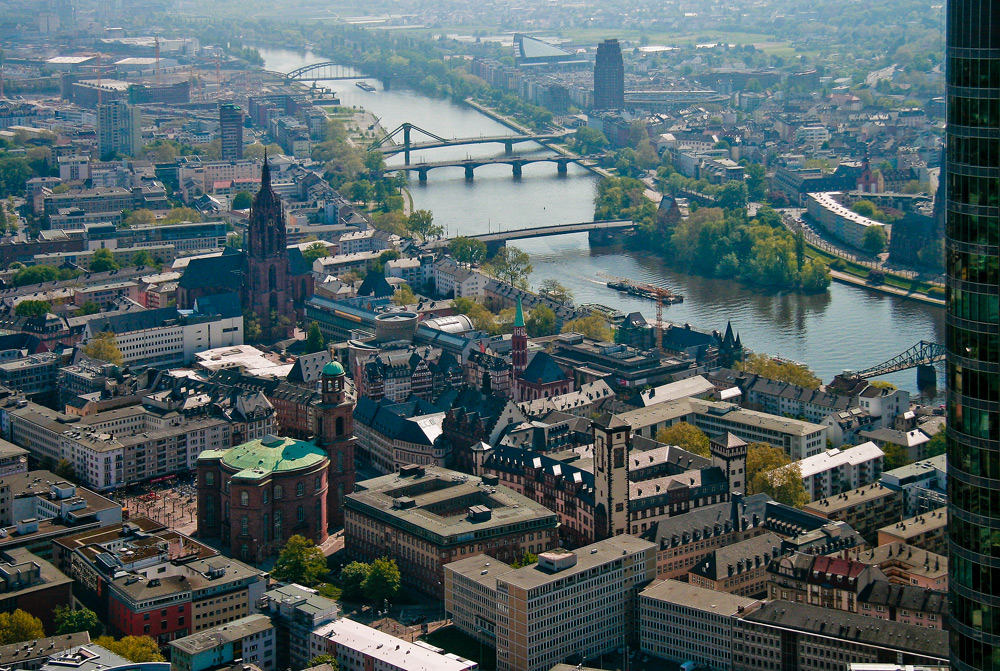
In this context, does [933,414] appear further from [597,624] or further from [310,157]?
[310,157]

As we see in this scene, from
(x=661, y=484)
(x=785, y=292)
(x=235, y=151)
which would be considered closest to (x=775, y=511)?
(x=661, y=484)

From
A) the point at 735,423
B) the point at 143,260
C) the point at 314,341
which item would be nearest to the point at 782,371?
the point at 735,423

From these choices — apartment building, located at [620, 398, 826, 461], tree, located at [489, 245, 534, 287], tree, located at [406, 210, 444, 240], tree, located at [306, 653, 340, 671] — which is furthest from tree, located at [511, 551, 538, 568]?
tree, located at [406, 210, 444, 240]

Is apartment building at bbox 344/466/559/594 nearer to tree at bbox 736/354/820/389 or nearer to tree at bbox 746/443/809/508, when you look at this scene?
tree at bbox 746/443/809/508

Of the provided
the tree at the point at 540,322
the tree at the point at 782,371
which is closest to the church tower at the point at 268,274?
the tree at the point at 540,322

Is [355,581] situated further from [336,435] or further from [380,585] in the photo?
[336,435]

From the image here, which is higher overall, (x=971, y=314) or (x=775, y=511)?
(x=971, y=314)

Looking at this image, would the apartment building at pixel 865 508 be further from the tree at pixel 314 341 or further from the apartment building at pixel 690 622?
the tree at pixel 314 341

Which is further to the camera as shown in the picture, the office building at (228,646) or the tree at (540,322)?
the tree at (540,322)
